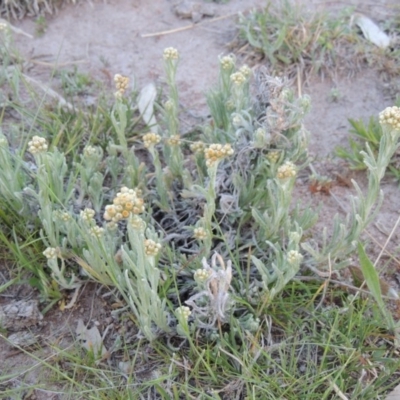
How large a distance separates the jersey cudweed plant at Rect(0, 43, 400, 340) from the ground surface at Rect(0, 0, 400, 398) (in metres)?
0.47

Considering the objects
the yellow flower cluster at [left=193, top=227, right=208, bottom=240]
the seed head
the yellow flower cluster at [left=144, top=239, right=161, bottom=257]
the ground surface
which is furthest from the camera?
the ground surface

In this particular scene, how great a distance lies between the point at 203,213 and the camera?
101 inches

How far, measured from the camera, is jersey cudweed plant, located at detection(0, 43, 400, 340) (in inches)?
85.4

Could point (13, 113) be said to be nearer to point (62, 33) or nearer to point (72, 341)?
point (62, 33)

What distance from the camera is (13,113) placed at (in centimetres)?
320

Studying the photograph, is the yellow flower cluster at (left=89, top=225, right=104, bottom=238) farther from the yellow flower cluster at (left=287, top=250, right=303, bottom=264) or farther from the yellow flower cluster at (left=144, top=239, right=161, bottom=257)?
the yellow flower cluster at (left=287, top=250, right=303, bottom=264)

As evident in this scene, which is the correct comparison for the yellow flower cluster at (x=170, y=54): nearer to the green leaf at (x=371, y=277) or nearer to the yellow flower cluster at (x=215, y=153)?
the yellow flower cluster at (x=215, y=153)

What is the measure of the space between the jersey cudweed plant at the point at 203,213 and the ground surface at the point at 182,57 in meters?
0.47

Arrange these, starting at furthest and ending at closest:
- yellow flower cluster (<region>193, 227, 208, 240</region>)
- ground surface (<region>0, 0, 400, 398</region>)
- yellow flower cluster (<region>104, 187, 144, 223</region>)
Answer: ground surface (<region>0, 0, 400, 398</region>), yellow flower cluster (<region>193, 227, 208, 240</region>), yellow flower cluster (<region>104, 187, 144, 223</region>)

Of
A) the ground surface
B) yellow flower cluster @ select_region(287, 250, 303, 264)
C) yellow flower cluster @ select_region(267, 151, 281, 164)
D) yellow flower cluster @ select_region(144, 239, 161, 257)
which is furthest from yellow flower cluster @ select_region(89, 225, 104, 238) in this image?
the ground surface

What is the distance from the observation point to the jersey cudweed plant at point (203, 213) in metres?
2.17

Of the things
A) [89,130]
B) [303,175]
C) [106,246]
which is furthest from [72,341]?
[303,175]

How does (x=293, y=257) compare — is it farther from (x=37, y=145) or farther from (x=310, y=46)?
(x=310, y=46)

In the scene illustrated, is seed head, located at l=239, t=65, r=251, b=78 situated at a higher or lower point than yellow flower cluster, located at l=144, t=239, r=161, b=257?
higher
